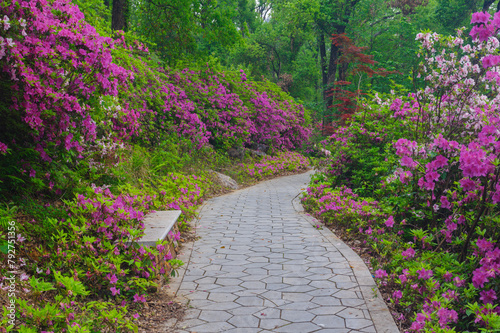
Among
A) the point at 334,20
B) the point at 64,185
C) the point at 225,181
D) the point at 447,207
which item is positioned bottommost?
the point at 225,181

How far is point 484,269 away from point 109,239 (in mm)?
3660

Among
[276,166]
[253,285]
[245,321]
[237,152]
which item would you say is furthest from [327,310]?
[276,166]

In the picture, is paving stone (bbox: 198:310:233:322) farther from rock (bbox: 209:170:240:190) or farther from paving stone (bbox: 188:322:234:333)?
rock (bbox: 209:170:240:190)

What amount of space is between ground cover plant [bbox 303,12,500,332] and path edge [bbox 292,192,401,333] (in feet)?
0.37

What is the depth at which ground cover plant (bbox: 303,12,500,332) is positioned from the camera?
10.4 feet

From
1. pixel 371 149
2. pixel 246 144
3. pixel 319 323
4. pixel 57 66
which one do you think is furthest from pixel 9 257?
pixel 246 144

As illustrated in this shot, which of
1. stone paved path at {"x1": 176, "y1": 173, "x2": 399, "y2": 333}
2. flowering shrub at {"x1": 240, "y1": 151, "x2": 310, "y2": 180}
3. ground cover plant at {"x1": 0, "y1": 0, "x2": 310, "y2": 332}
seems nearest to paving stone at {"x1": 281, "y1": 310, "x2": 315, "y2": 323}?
stone paved path at {"x1": 176, "y1": 173, "x2": 399, "y2": 333}

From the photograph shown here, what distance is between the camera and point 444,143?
3.84 metres

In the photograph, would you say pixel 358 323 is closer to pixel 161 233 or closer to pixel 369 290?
pixel 369 290

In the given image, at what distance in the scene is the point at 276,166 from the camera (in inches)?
695

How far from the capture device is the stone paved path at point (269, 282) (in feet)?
12.1

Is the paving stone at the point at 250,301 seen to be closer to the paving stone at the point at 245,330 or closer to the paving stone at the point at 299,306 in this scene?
the paving stone at the point at 299,306

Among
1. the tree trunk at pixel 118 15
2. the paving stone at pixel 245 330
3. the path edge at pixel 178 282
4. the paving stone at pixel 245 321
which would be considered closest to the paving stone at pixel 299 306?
the paving stone at pixel 245 321

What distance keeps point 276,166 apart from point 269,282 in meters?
13.1
